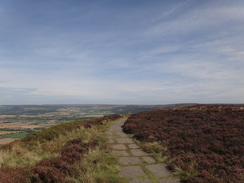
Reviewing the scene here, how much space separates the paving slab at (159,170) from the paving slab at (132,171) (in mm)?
420

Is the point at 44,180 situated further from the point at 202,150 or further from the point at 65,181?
the point at 202,150

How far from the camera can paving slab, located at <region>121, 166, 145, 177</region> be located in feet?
18.2

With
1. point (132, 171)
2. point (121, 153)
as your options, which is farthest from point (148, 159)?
point (132, 171)

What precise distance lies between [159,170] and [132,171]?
1.06 meters

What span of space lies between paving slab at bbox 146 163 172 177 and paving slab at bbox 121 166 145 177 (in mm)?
420

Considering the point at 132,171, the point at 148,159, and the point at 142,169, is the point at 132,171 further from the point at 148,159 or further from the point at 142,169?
the point at 148,159

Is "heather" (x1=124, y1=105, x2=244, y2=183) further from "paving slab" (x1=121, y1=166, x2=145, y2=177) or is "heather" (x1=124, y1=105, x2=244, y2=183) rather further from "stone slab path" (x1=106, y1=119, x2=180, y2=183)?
"paving slab" (x1=121, y1=166, x2=145, y2=177)

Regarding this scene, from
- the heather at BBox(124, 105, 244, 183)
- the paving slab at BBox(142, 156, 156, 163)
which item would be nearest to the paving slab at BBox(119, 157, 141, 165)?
the paving slab at BBox(142, 156, 156, 163)

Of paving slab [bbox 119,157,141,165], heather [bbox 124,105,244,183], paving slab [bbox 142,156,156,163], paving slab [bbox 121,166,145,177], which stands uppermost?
A: heather [bbox 124,105,244,183]

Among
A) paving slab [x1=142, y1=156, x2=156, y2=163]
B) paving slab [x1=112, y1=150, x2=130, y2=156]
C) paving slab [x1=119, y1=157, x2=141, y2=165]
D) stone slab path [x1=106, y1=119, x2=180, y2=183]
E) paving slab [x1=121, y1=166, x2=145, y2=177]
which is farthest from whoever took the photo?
paving slab [x1=112, y1=150, x2=130, y2=156]

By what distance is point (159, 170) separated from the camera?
5977 mm

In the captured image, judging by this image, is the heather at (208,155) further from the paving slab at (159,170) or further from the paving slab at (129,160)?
the paving slab at (129,160)

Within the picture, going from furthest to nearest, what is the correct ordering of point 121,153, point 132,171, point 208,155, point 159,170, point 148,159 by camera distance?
point 121,153, point 148,159, point 208,155, point 159,170, point 132,171

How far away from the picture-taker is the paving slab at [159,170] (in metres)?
5.60
